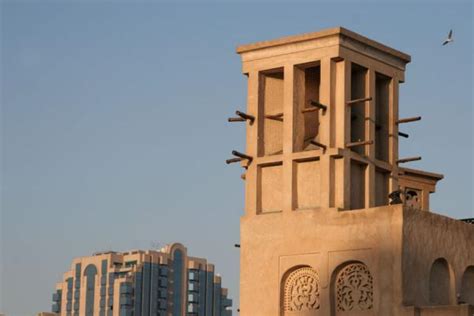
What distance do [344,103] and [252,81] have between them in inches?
98.0

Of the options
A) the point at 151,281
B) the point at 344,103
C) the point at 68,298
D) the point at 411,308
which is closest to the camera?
the point at 411,308

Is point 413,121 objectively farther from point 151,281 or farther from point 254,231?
point 151,281

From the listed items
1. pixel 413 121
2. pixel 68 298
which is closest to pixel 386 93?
pixel 413 121

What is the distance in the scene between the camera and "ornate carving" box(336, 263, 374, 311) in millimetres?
30219

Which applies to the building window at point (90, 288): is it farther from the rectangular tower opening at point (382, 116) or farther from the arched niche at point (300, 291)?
the arched niche at point (300, 291)

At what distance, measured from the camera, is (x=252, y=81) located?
32.7m

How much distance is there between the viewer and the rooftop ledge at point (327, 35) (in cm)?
3125

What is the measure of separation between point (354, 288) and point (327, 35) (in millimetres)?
5552

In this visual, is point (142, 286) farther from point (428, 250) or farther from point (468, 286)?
point (428, 250)

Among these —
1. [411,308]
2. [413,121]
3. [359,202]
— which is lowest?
→ [411,308]

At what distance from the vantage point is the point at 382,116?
33.0 metres

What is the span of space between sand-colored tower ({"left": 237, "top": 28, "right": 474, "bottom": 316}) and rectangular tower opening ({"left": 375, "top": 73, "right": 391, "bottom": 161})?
0.02 metres

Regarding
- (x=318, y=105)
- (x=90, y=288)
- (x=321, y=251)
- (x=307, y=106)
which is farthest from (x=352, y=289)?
(x=90, y=288)

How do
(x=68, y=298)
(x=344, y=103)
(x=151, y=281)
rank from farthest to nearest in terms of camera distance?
(x=68, y=298), (x=151, y=281), (x=344, y=103)
